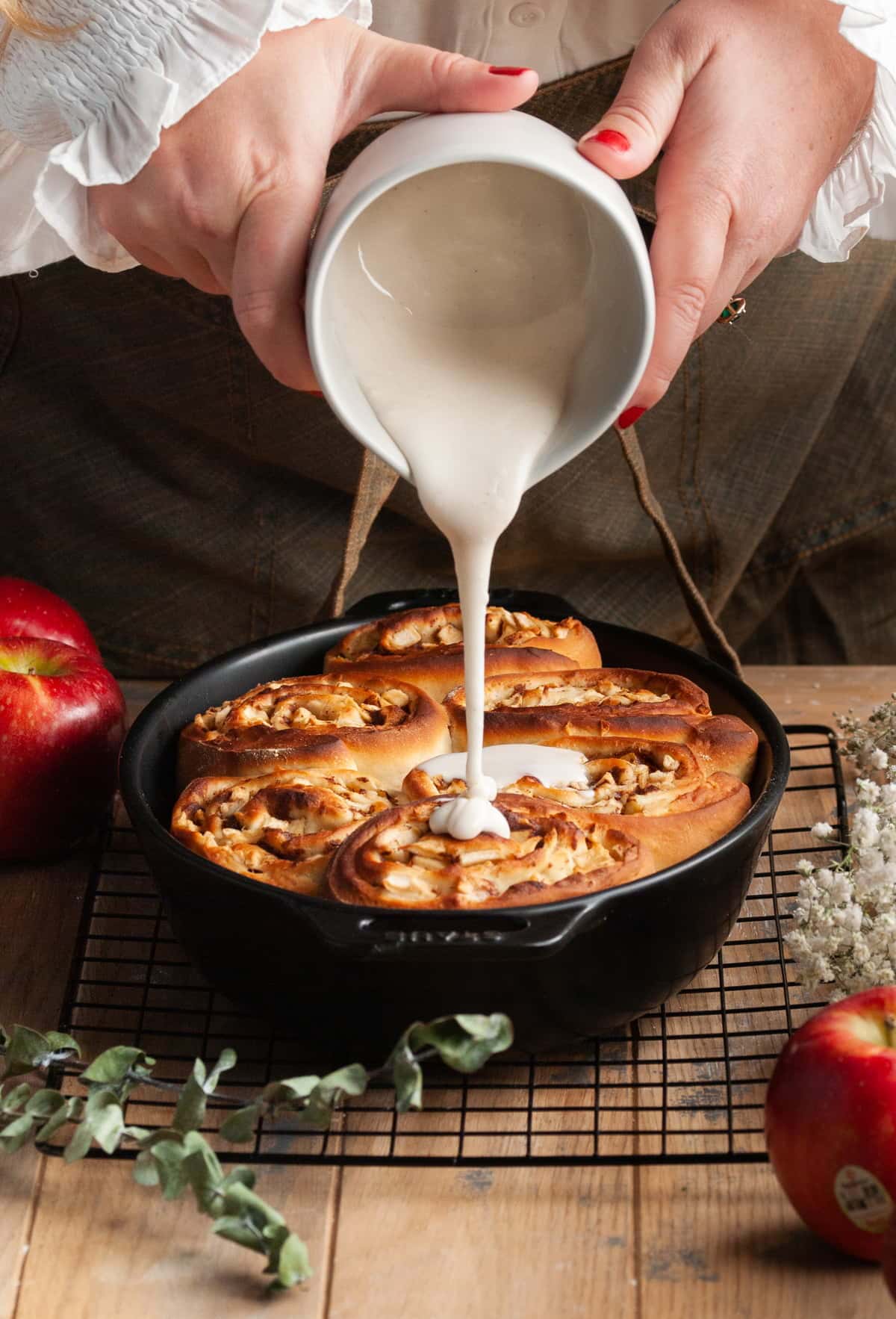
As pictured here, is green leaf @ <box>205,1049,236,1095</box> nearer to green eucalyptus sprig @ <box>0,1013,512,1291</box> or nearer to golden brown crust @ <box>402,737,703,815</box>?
green eucalyptus sprig @ <box>0,1013,512,1291</box>

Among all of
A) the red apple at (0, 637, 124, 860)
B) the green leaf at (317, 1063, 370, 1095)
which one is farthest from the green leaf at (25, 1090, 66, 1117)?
the red apple at (0, 637, 124, 860)

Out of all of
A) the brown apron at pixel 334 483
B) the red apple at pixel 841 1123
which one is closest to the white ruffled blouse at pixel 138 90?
the brown apron at pixel 334 483

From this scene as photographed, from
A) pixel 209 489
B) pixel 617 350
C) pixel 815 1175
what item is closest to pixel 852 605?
pixel 209 489

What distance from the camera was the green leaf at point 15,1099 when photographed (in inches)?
46.2

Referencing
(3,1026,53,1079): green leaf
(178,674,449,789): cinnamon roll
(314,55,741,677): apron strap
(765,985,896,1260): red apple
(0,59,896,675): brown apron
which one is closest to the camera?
(765,985,896,1260): red apple

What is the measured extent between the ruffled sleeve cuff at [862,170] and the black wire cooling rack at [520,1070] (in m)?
0.68

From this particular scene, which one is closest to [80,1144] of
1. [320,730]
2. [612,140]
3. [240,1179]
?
[240,1179]

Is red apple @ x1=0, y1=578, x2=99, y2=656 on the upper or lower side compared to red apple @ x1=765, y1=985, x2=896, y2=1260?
lower

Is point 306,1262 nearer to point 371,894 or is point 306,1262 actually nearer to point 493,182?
point 371,894

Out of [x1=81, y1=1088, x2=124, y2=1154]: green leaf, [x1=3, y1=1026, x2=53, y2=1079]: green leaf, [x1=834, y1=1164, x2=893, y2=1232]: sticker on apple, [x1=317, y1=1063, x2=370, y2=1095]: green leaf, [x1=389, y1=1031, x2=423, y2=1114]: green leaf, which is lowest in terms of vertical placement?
[x1=3, y1=1026, x2=53, y2=1079]: green leaf

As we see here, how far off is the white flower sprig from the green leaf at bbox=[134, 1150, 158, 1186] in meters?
0.61

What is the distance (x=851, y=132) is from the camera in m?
1.51

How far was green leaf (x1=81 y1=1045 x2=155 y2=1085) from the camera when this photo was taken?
1171mm

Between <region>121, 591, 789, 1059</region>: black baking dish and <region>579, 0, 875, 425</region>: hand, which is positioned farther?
<region>579, 0, 875, 425</region>: hand
